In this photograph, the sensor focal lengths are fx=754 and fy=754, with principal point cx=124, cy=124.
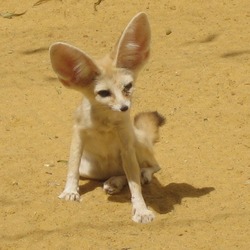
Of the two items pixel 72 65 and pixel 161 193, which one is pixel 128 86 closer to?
pixel 72 65

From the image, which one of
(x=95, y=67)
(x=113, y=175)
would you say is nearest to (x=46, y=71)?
(x=113, y=175)

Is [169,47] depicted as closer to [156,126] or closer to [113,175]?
[156,126]

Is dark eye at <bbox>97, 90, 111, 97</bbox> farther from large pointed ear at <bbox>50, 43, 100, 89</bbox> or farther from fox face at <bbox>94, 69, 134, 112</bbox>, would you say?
large pointed ear at <bbox>50, 43, 100, 89</bbox>

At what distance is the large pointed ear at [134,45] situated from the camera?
15.7 feet

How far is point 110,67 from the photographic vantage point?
15.7 ft

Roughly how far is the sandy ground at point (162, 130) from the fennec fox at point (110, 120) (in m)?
0.12

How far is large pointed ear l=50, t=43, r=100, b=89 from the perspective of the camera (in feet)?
15.3

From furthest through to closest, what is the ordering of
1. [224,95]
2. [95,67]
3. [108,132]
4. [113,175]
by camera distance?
[224,95] → [113,175] → [108,132] → [95,67]

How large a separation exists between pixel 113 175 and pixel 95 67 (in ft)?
3.36

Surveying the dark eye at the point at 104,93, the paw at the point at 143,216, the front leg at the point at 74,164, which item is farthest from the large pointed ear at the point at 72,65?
the paw at the point at 143,216

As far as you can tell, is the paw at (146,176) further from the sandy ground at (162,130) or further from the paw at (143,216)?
the paw at (143,216)

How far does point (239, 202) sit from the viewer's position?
5.00 metres

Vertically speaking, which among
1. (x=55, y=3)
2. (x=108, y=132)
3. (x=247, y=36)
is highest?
(x=108, y=132)

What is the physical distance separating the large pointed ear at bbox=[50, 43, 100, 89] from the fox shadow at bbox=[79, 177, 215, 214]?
2.92ft
